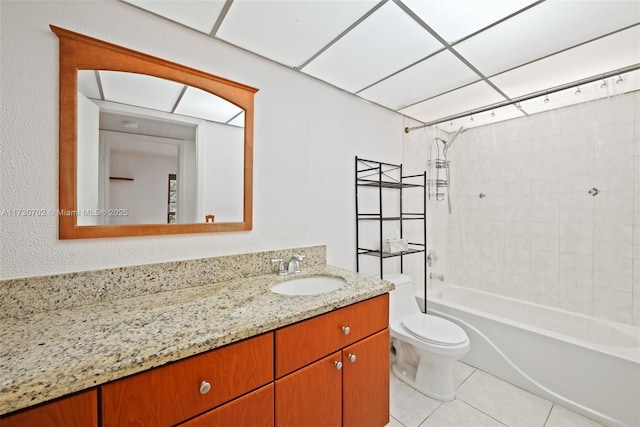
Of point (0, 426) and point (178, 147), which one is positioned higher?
point (178, 147)

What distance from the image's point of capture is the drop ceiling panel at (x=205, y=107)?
133 centimetres

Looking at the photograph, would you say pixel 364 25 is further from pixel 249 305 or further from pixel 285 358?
pixel 285 358

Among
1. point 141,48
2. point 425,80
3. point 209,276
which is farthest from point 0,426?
point 425,80

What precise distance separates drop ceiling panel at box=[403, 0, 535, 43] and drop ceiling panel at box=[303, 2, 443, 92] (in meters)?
0.06

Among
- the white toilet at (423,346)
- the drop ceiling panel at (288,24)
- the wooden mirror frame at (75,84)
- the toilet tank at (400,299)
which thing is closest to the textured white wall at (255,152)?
the wooden mirror frame at (75,84)

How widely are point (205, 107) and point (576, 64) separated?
7.35 feet

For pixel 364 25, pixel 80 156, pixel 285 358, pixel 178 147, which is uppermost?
pixel 364 25

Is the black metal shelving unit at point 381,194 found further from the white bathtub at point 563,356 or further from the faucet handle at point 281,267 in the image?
the faucet handle at point 281,267

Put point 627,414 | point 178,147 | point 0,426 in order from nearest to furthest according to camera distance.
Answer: point 0,426 → point 178,147 → point 627,414

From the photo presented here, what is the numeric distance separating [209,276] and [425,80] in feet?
6.14

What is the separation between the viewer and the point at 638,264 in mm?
1759

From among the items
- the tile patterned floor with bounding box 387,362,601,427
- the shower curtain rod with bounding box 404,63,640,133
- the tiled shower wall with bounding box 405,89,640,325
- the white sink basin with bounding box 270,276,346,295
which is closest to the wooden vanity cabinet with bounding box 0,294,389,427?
the white sink basin with bounding box 270,276,346,295

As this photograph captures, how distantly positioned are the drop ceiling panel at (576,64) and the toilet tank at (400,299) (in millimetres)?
1610

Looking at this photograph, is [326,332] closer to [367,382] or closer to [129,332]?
[367,382]
